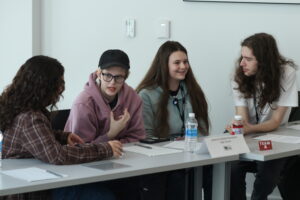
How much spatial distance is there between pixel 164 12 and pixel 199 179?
169 cm

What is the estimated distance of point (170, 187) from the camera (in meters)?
2.55

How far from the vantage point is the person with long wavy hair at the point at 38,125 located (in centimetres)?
185

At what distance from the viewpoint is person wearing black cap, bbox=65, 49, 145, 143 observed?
2449 mm

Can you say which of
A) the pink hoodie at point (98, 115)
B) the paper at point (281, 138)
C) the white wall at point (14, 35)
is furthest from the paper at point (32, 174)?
the white wall at point (14, 35)

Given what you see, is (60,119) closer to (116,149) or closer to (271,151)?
(116,149)

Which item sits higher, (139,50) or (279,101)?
(139,50)

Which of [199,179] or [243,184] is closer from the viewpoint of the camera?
[199,179]

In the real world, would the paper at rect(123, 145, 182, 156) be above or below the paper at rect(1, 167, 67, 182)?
below

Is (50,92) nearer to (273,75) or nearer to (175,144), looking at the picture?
(175,144)

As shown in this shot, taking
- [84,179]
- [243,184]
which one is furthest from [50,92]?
[243,184]

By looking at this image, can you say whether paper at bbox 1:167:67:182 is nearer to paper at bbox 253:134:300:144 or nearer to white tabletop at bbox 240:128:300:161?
white tabletop at bbox 240:128:300:161

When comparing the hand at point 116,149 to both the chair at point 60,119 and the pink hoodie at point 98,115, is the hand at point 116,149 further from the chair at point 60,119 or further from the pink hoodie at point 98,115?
the chair at point 60,119

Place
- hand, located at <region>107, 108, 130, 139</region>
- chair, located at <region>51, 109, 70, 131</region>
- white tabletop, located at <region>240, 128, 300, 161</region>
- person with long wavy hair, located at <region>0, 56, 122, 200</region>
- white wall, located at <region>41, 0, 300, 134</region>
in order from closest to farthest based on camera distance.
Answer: person with long wavy hair, located at <region>0, 56, 122, 200</region> → white tabletop, located at <region>240, 128, 300, 161</region> → hand, located at <region>107, 108, 130, 139</region> → chair, located at <region>51, 109, 70, 131</region> → white wall, located at <region>41, 0, 300, 134</region>

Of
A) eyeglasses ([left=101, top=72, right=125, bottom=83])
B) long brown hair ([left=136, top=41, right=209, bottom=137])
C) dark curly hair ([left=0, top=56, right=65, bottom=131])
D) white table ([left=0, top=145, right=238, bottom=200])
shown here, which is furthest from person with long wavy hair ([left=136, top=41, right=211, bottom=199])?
dark curly hair ([left=0, top=56, right=65, bottom=131])
